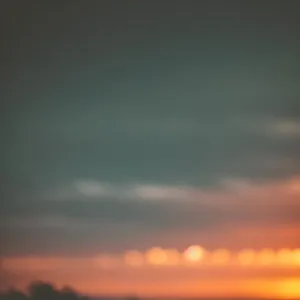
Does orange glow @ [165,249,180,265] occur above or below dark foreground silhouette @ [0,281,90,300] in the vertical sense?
above

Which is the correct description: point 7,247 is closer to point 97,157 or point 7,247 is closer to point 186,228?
point 97,157

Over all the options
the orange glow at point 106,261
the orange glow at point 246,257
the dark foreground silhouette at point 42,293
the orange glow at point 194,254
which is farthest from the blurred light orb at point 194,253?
the dark foreground silhouette at point 42,293

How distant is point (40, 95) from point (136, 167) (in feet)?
1.34

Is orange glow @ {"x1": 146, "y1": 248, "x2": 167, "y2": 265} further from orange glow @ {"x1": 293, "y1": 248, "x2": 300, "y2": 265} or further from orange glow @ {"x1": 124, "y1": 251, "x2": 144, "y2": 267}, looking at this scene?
orange glow @ {"x1": 293, "y1": 248, "x2": 300, "y2": 265}

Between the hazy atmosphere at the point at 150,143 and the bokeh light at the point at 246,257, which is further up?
the hazy atmosphere at the point at 150,143

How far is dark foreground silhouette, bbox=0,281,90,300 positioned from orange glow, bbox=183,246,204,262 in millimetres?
349

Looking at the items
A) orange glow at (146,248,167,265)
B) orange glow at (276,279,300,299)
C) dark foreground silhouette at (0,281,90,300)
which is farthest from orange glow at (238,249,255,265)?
dark foreground silhouette at (0,281,90,300)

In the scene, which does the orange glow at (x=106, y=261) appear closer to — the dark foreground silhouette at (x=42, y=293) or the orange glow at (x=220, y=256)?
the dark foreground silhouette at (x=42, y=293)

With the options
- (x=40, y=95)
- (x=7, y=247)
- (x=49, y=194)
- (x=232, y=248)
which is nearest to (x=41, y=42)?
(x=40, y=95)

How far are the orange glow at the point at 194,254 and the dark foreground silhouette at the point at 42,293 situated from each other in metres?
0.35

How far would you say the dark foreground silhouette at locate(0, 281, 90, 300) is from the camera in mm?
1808

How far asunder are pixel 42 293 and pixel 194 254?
505 millimetres

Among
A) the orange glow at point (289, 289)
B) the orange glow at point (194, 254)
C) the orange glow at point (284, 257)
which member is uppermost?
the orange glow at point (194, 254)

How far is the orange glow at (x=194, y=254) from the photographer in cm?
181
